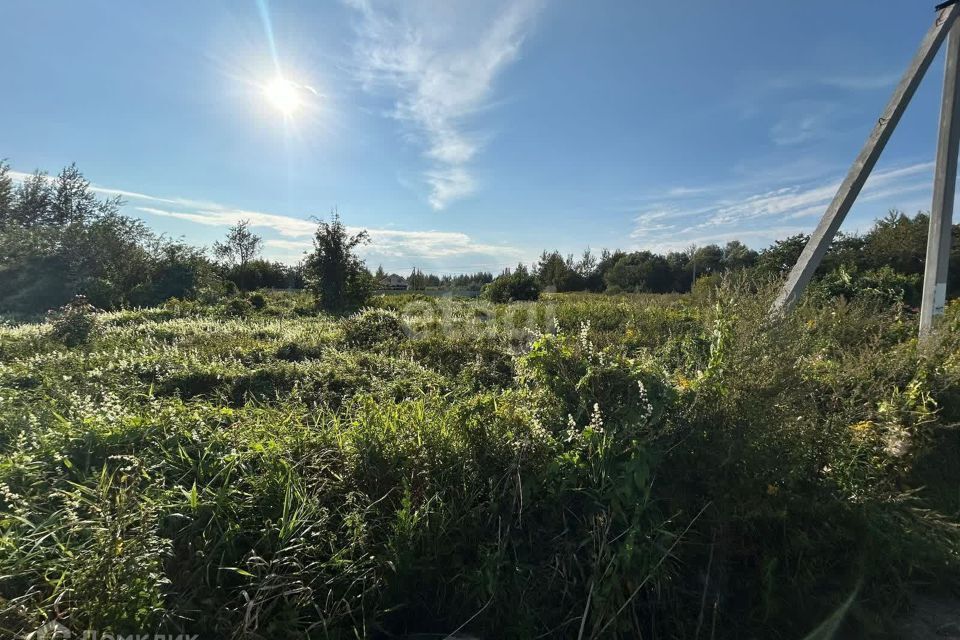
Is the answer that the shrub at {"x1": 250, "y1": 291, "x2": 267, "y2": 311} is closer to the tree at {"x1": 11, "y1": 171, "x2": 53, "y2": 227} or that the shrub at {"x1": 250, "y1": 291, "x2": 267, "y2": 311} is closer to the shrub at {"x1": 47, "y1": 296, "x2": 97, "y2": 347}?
the shrub at {"x1": 47, "y1": 296, "x2": 97, "y2": 347}

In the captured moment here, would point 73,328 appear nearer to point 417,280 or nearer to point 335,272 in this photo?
point 335,272

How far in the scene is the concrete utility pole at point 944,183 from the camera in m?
4.70

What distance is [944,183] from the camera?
4816 millimetres

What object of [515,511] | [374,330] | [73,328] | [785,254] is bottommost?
[515,511]

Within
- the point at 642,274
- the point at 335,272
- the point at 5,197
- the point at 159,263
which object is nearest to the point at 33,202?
the point at 5,197

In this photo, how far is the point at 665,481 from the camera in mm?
2006

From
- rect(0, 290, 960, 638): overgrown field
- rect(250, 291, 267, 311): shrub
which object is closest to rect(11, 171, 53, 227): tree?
rect(250, 291, 267, 311): shrub

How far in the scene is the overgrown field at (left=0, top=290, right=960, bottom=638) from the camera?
1539mm

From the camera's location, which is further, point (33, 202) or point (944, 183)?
point (33, 202)

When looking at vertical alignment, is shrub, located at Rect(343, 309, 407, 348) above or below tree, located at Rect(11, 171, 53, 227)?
below

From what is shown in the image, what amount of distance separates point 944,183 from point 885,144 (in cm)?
78

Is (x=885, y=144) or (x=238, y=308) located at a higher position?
(x=885, y=144)

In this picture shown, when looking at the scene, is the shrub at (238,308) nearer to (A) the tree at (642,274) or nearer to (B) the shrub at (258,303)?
(B) the shrub at (258,303)

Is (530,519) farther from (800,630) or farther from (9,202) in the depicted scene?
(9,202)
